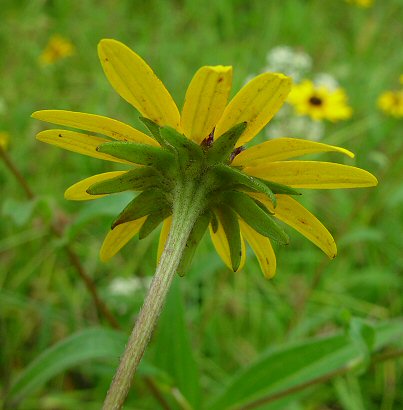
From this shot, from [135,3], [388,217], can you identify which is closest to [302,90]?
[388,217]

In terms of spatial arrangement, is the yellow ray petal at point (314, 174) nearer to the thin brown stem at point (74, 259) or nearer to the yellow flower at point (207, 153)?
the yellow flower at point (207, 153)

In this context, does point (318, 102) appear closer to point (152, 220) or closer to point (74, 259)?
point (74, 259)

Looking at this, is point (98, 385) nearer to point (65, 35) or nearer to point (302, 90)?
point (302, 90)

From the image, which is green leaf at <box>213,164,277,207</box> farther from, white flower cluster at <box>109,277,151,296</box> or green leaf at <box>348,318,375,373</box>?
white flower cluster at <box>109,277,151,296</box>

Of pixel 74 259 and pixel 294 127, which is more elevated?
pixel 294 127

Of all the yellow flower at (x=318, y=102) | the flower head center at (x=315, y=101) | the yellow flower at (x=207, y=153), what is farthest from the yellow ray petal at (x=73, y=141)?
the flower head center at (x=315, y=101)

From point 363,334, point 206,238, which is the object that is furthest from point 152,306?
point 206,238
